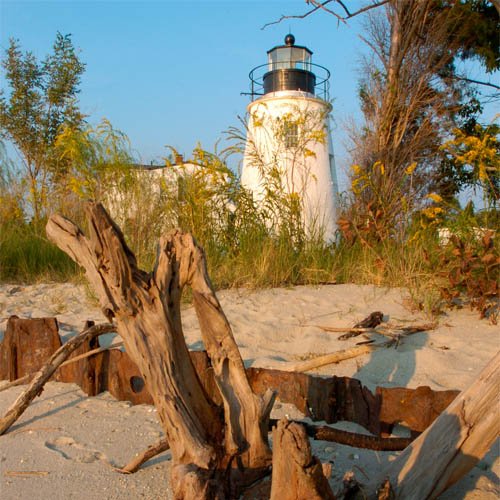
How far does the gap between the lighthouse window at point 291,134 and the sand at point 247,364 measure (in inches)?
86.7

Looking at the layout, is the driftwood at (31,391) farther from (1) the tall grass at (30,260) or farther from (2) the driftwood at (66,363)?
(1) the tall grass at (30,260)

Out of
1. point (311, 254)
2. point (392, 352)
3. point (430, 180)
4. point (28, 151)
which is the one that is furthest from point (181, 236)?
point (28, 151)

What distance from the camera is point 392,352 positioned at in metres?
3.13

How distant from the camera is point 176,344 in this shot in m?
1.75

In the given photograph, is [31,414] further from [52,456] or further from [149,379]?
[149,379]

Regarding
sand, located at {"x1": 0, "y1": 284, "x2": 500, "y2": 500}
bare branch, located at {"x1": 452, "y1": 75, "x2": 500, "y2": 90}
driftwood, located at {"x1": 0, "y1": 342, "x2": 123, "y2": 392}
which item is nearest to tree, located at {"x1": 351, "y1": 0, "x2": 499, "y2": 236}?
bare branch, located at {"x1": 452, "y1": 75, "x2": 500, "y2": 90}

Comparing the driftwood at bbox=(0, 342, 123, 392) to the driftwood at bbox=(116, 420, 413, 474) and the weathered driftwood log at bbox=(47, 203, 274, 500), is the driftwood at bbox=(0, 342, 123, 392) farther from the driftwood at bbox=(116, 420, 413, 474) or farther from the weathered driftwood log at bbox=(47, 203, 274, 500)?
the weathered driftwood log at bbox=(47, 203, 274, 500)

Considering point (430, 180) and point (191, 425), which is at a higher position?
point (430, 180)

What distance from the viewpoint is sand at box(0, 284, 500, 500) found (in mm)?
1814

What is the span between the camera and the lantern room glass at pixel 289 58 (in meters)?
12.9

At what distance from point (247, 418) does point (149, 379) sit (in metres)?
0.35

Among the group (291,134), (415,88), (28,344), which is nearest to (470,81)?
(415,88)

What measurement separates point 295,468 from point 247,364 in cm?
172

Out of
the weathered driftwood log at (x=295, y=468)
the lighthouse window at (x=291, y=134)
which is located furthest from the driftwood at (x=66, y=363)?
the lighthouse window at (x=291, y=134)
